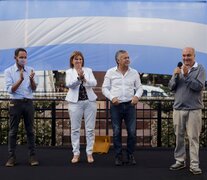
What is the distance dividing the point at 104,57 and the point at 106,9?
2.75 ft

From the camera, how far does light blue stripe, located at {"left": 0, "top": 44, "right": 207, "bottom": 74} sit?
7.69 metres

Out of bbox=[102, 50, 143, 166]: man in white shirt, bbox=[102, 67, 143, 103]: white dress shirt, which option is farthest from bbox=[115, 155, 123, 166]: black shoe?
bbox=[102, 67, 143, 103]: white dress shirt

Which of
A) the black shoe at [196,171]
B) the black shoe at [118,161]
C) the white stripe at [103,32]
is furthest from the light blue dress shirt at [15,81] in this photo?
the black shoe at [196,171]

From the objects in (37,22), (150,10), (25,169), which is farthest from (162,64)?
(25,169)

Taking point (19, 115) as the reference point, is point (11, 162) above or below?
below

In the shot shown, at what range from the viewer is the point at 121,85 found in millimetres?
6492

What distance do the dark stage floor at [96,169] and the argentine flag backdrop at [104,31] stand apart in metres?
1.51

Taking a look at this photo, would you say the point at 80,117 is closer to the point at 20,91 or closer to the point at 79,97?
the point at 79,97

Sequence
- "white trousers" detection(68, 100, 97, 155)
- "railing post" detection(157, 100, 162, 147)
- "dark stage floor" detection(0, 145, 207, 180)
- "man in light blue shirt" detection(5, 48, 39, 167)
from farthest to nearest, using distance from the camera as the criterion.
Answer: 1. "railing post" detection(157, 100, 162, 147)
2. "white trousers" detection(68, 100, 97, 155)
3. "man in light blue shirt" detection(5, 48, 39, 167)
4. "dark stage floor" detection(0, 145, 207, 180)

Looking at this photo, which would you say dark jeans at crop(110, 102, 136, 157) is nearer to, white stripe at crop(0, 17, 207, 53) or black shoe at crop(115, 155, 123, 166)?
black shoe at crop(115, 155, 123, 166)

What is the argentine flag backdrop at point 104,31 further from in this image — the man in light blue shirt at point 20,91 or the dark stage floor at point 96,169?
the dark stage floor at point 96,169

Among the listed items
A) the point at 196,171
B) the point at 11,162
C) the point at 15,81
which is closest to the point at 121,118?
the point at 196,171

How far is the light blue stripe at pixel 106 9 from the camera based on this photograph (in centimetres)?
766

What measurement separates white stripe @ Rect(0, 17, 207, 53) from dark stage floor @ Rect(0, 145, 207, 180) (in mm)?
1928
